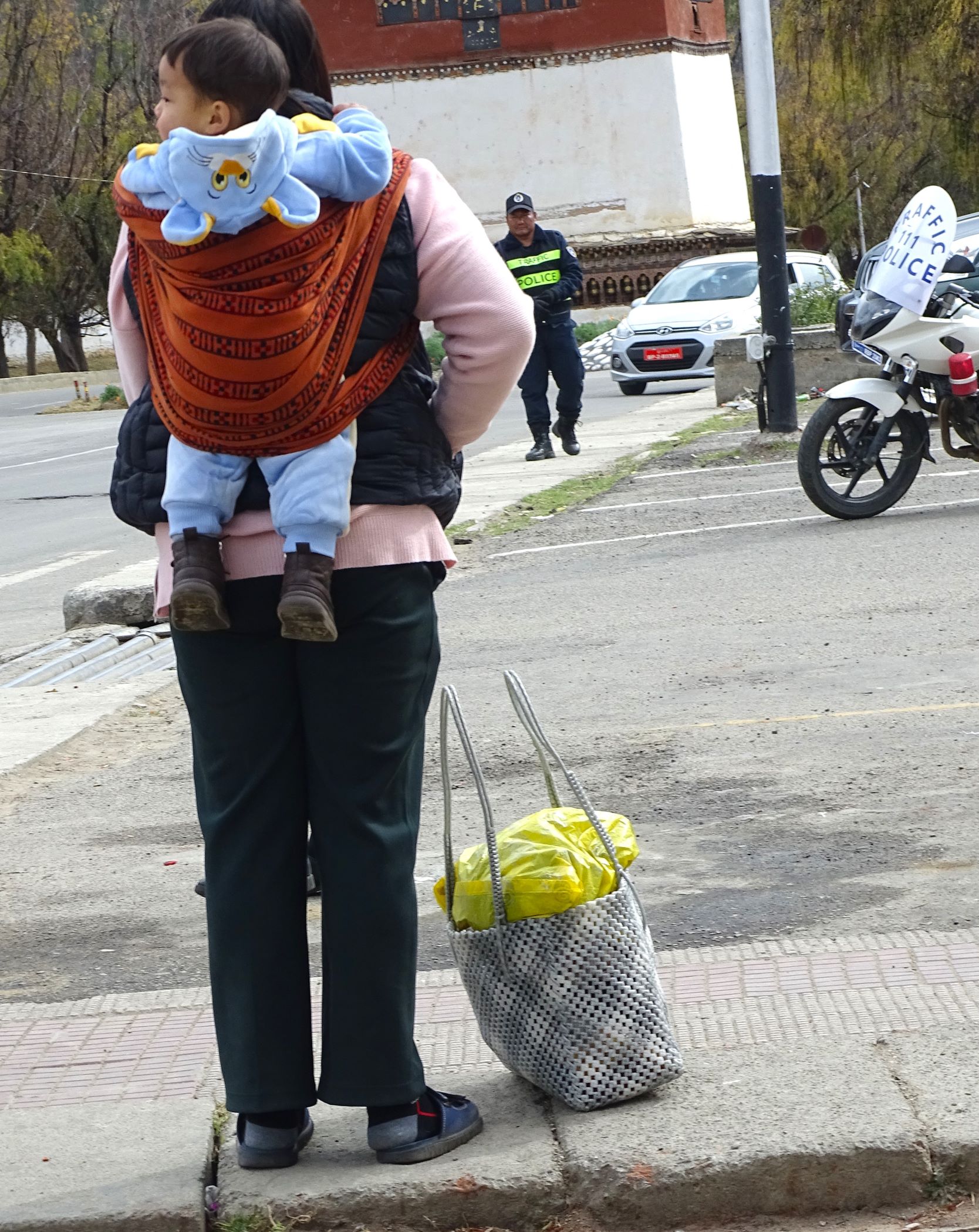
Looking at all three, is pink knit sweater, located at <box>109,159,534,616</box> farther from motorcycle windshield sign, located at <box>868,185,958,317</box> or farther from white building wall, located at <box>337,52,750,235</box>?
white building wall, located at <box>337,52,750,235</box>

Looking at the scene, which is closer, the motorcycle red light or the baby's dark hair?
the baby's dark hair

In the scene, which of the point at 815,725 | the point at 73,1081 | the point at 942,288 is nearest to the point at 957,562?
the point at 942,288

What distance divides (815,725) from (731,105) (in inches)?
1849

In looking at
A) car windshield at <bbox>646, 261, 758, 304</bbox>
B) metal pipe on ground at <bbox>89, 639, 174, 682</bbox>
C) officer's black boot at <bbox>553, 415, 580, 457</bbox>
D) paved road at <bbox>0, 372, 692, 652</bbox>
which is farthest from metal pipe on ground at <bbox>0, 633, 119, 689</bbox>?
car windshield at <bbox>646, 261, 758, 304</bbox>

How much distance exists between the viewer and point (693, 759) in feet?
17.7

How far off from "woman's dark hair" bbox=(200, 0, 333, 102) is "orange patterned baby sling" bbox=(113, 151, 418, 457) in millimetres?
233

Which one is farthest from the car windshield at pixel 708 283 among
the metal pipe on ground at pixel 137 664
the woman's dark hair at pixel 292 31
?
the woman's dark hair at pixel 292 31

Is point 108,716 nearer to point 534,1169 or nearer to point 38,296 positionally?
point 534,1169

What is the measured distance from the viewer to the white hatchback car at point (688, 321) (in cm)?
2364

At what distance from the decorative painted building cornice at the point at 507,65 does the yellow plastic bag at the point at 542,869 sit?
44751mm

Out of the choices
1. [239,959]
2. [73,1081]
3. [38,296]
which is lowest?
[38,296]

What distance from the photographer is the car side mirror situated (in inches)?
373

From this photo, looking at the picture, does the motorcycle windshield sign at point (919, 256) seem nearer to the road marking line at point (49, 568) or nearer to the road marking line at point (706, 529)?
the road marking line at point (706, 529)

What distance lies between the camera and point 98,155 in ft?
182
